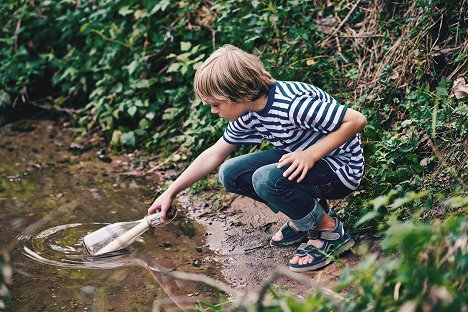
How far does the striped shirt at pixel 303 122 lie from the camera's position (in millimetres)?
3111

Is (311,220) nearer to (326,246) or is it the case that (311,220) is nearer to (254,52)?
(326,246)

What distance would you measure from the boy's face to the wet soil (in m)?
0.78

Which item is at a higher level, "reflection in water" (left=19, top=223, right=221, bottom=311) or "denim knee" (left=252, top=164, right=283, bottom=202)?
"denim knee" (left=252, top=164, right=283, bottom=202)

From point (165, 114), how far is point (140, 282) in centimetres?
199

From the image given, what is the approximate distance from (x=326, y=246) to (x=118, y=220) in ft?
4.40

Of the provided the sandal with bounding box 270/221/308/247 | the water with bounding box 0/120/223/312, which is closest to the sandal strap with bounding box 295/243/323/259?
the sandal with bounding box 270/221/308/247

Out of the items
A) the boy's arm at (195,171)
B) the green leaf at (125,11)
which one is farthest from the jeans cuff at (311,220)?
the green leaf at (125,11)

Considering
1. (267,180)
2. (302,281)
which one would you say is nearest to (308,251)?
(267,180)

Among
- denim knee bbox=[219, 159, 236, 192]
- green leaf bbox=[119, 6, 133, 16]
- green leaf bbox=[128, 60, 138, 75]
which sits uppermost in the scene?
green leaf bbox=[119, 6, 133, 16]

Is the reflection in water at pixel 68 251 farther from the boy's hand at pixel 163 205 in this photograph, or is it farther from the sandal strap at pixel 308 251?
the sandal strap at pixel 308 251

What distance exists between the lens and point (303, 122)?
3156 millimetres

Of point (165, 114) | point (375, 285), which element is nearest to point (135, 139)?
point (165, 114)

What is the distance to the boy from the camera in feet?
10.3

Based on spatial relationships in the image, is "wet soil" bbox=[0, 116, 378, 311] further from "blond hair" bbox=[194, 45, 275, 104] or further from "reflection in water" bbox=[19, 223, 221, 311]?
"blond hair" bbox=[194, 45, 275, 104]
